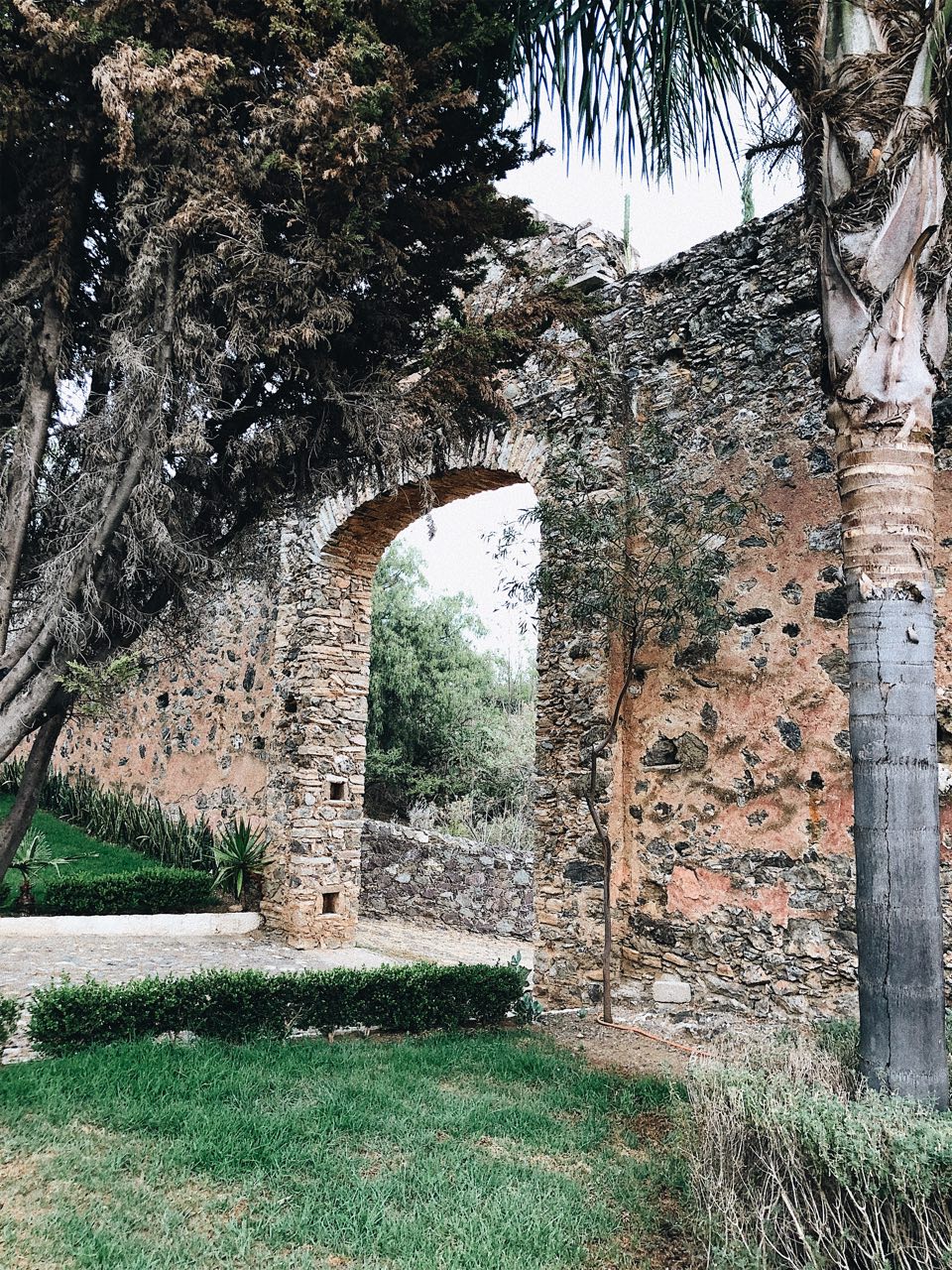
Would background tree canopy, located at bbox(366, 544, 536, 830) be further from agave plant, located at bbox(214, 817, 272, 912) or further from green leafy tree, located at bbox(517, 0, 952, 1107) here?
green leafy tree, located at bbox(517, 0, 952, 1107)

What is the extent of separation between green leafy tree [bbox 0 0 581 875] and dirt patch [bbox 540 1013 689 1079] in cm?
317

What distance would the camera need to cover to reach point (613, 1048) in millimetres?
5129

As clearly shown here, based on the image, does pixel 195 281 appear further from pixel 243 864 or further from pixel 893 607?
pixel 243 864

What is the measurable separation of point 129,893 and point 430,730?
21.9 feet

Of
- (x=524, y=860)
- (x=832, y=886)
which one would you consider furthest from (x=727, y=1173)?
(x=524, y=860)

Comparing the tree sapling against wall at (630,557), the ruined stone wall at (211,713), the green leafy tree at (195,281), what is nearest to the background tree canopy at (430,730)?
the ruined stone wall at (211,713)

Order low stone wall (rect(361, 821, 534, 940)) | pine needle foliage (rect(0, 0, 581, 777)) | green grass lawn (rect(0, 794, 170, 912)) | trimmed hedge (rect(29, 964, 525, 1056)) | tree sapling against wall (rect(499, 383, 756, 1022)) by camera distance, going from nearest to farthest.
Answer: pine needle foliage (rect(0, 0, 581, 777))
trimmed hedge (rect(29, 964, 525, 1056))
tree sapling against wall (rect(499, 383, 756, 1022))
green grass lawn (rect(0, 794, 170, 912))
low stone wall (rect(361, 821, 534, 940))

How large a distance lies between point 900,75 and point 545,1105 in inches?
167

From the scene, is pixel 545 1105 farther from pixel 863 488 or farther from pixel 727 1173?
pixel 863 488

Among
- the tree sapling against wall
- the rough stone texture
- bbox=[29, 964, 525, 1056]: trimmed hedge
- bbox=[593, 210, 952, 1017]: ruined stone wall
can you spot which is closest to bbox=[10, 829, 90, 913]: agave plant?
bbox=[29, 964, 525, 1056]: trimmed hedge

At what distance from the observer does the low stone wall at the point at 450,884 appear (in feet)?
35.9

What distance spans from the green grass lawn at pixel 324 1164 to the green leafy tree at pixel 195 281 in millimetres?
Answer: 1391

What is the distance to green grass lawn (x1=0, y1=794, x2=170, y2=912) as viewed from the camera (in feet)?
29.6

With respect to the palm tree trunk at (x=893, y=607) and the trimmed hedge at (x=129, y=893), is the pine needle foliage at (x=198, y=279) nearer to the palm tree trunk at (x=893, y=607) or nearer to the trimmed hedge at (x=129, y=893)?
the palm tree trunk at (x=893, y=607)
